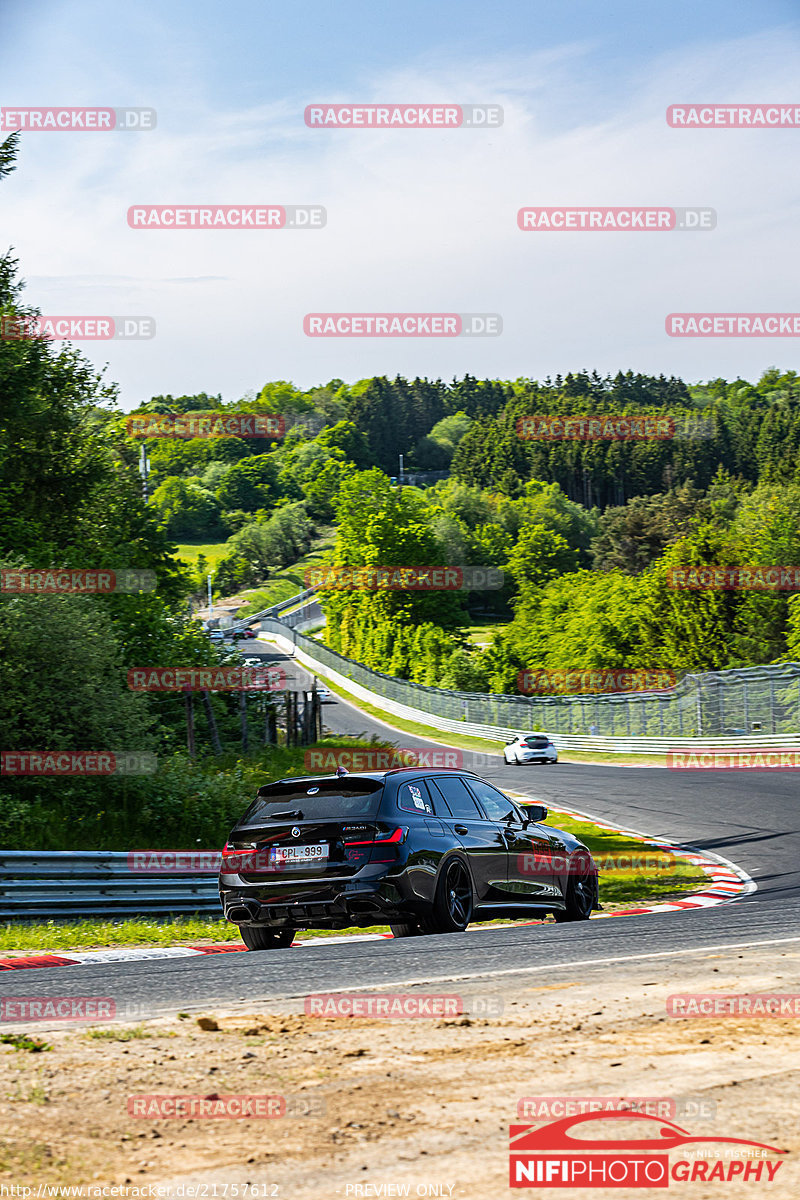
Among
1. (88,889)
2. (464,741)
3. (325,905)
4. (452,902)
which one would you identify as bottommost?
(464,741)

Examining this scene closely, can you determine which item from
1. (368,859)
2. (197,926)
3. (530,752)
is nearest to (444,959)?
(368,859)

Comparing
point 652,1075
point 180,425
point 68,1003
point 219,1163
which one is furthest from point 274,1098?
point 180,425

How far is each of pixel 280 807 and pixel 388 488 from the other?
4068 inches

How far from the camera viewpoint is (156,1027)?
621 centimetres

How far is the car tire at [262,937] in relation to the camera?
10734 millimetres

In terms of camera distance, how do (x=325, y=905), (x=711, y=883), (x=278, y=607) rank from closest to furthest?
(x=325, y=905), (x=711, y=883), (x=278, y=607)

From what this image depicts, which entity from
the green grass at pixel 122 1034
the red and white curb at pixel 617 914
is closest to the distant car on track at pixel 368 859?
the red and white curb at pixel 617 914

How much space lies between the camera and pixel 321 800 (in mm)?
10117

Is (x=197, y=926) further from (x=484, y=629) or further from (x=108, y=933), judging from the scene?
(x=484, y=629)

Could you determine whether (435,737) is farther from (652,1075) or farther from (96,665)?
(652,1075)

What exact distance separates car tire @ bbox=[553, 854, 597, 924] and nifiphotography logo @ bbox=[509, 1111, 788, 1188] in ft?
26.0

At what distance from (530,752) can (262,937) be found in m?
34.0

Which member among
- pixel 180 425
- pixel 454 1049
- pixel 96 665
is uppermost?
pixel 180 425

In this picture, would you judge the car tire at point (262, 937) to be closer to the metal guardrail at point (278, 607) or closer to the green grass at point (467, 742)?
the green grass at point (467, 742)
